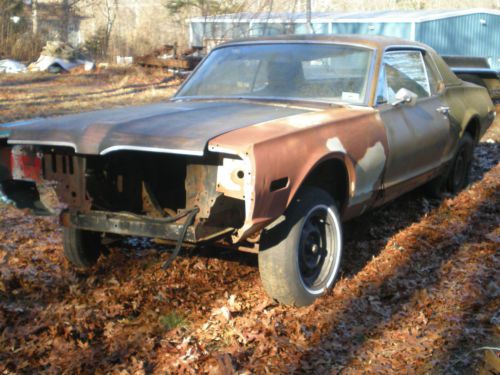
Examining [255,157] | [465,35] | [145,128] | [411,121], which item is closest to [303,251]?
[255,157]

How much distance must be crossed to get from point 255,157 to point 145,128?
28.2 inches

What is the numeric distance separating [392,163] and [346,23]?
25.6 metres

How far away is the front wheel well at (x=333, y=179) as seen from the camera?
4.10 m

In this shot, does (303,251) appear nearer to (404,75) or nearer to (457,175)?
(404,75)

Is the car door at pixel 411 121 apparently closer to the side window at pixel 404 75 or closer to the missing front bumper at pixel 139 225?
the side window at pixel 404 75

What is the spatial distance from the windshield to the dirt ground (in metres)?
1.25

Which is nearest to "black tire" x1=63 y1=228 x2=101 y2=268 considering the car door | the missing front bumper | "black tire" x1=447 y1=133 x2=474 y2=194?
the missing front bumper

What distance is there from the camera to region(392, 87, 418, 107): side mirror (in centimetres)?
486

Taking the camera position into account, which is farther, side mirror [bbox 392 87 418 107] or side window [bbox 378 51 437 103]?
side window [bbox 378 51 437 103]

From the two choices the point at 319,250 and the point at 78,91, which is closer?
the point at 319,250

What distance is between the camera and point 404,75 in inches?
216

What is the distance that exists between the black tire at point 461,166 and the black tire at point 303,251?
109 inches

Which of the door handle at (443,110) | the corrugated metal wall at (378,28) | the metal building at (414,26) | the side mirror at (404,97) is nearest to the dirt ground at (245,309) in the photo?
the door handle at (443,110)

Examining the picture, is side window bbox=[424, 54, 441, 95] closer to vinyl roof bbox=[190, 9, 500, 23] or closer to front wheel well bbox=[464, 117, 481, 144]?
front wheel well bbox=[464, 117, 481, 144]
